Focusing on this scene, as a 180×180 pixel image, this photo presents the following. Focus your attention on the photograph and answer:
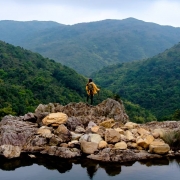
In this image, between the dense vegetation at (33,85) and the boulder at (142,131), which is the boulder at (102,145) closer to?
the boulder at (142,131)

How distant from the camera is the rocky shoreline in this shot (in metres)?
16.8

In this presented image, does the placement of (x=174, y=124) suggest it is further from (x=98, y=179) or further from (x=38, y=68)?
(x=38, y=68)

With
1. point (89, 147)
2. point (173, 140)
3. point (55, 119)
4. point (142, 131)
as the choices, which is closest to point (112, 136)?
point (89, 147)

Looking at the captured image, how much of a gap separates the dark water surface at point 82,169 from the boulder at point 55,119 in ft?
8.44

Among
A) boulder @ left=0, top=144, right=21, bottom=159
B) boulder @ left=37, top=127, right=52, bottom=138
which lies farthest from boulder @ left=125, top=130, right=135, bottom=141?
boulder @ left=0, top=144, right=21, bottom=159

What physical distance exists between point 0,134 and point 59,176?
538 centimetres

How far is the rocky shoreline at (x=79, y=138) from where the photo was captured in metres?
16.8

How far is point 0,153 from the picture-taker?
56.0 feet

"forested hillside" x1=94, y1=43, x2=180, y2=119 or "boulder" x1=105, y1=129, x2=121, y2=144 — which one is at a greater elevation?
"forested hillside" x1=94, y1=43, x2=180, y2=119

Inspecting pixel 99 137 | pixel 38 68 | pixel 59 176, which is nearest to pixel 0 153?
pixel 59 176

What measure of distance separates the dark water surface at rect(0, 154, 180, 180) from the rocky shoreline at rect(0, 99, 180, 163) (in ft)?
1.73

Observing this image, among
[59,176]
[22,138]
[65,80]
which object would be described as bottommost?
[59,176]

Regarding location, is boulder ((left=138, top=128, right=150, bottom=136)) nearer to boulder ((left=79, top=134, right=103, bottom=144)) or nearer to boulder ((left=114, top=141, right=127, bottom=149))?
boulder ((left=114, top=141, right=127, bottom=149))

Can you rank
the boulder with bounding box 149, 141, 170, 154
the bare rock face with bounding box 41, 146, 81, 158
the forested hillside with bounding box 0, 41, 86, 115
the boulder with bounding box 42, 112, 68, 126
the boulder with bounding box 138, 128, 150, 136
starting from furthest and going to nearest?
the forested hillside with bounding box 0, 41, 86, 115 < the boulder with bounding box 42, 112, 68, 126 < the boulder with bounding box 138, 128, 150, 136 < the boulder with bounding box 149, 141, 170, 154 < the bare rock face with bounding box 41, 146, 81, 158
